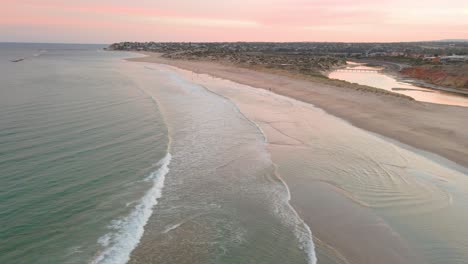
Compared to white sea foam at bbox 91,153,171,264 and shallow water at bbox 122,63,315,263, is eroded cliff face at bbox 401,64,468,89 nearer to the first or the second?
shallow water at bbox 122,63,315,263

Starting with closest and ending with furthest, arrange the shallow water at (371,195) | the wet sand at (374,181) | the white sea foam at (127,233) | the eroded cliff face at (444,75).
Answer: the white sea foam at (127,233), the shallow water at (371,195), the wet sand at (374,181), the eroded cliff face at (444,75)

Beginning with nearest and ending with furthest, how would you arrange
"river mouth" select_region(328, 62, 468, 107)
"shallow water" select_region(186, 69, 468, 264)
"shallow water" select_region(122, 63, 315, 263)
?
"shallow water" select_region(122, 63, 315, 263) < "shallow water" select_region(186, 69, 468, 264) < "river mouth" select_region(328, 62, 468, 107)

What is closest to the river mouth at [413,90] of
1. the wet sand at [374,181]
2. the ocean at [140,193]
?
the wet sand at [374,181]

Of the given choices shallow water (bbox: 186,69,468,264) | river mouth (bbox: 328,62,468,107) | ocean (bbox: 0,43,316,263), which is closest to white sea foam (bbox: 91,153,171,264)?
ocean (bbox: 0,43,316,263)

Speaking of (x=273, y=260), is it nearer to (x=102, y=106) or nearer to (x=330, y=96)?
(x=102, y=106)

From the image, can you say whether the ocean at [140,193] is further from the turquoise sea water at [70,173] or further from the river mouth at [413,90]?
the river mouth at [413,90]
